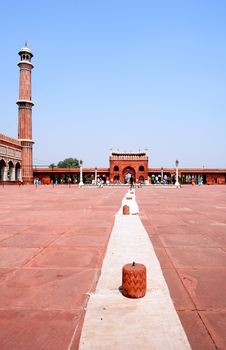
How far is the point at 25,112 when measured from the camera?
42375 mm

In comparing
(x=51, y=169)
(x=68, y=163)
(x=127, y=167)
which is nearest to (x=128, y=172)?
(x=127, y=167)

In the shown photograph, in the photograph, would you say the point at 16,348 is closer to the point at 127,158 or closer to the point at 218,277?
the point at 218,277

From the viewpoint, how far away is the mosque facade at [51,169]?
40.3 metres

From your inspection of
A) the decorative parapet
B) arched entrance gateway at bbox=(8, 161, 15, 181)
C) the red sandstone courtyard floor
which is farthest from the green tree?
the red sandstone courtyard floor

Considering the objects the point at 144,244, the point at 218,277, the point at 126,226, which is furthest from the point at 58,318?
the point at 126,226

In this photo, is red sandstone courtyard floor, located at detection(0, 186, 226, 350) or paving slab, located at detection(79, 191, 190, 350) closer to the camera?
paving slab, located at detection(79, 191, 190, 350)

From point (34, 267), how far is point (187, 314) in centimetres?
172

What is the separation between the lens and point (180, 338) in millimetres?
1702

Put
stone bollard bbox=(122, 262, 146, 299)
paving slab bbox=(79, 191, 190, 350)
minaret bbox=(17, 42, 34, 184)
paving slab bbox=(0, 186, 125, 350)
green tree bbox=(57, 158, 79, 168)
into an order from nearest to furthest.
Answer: paving slab bbox=(79, 191, 190, 350) < paving slab bbox=(0, 186, 125, 350) < stone bollard bbox=(122, 262, 146, 299) < minaret bbox=(17, 42, 34, 184) < green tree bbox=(57, 158, 79, 168)

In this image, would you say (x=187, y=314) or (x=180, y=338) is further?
(x=187, y=314)

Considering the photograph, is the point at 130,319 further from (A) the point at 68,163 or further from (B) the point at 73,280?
(A) the point at 68,163

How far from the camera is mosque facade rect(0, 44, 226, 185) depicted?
4028cm

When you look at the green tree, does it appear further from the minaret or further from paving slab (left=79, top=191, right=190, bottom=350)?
paving slab (left=79, top=191, right=190, bottom=350)

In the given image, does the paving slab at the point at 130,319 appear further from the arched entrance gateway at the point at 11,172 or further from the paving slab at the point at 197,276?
the arched entrance gateway at the point at 11,172
